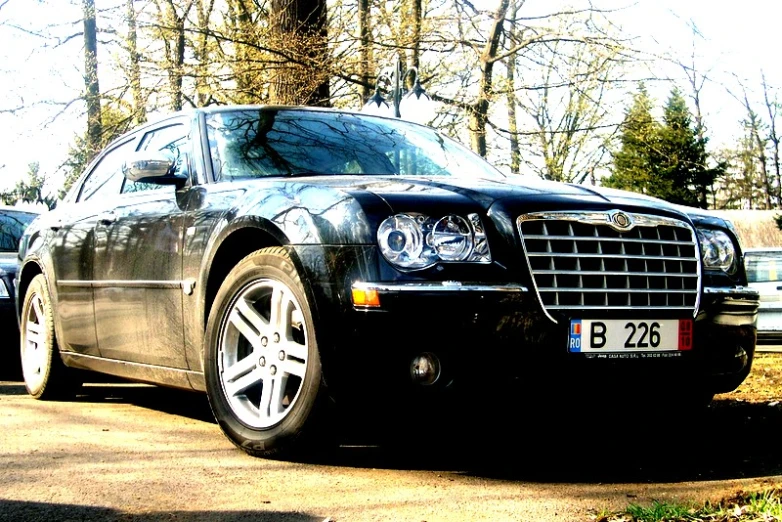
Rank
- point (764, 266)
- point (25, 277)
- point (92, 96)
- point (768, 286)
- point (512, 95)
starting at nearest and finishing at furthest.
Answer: point (25, 277), point (768, 286), point (764, 266), point (512, 95), point (92, 96)

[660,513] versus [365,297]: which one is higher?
[365,297]

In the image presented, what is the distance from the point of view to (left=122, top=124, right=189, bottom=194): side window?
5.58 m

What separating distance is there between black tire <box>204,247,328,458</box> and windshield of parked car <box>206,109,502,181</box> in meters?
0.78

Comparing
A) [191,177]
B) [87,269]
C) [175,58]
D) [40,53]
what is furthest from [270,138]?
[40,53]

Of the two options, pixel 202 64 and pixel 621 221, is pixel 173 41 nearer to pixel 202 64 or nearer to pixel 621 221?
pixel 202 64

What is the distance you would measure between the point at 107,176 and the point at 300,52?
6971 millimetres

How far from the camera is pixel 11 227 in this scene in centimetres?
1066

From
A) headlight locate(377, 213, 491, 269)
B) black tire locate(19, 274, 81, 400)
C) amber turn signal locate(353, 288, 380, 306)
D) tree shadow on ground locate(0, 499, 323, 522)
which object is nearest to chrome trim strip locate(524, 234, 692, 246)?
headlight locate(377, 213, 491, 269)

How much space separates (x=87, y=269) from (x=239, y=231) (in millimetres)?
1740

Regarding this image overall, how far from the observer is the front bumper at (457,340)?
3922 mm

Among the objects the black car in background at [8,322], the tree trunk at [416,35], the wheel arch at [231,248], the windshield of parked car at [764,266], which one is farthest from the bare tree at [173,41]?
the wheel arch at [231,248]

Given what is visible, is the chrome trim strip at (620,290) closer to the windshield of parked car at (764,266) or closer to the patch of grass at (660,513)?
the patch of grass at (660,513)

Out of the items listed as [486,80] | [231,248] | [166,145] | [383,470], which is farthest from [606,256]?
[486,80]

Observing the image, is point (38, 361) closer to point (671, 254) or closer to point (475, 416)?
point (475, 416)
